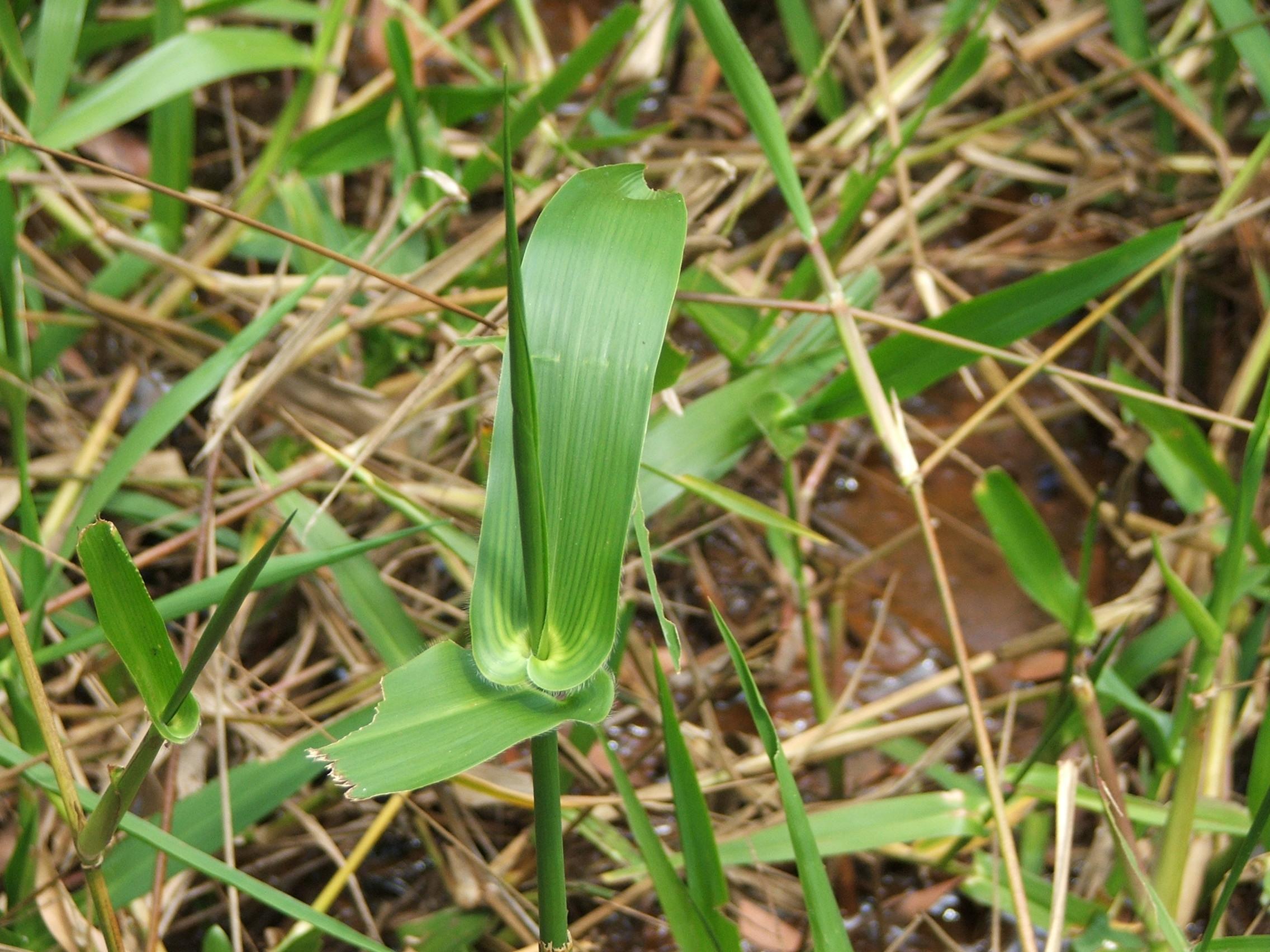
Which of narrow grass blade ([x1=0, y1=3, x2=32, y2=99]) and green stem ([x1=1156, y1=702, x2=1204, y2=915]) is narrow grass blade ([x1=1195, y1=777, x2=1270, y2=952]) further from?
narrow grass blade ([x1=0, y1=3, x2=32, y2=99])

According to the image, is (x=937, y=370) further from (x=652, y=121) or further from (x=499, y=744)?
(x=652, y=121)

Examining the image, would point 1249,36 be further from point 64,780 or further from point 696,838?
point 64,780

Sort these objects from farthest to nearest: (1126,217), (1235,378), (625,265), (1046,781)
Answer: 1. (1126,217)
2. (1235,378)
3. (1046,781)
4. (625,265)

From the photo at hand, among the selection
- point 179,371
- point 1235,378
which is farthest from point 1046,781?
point 179,371

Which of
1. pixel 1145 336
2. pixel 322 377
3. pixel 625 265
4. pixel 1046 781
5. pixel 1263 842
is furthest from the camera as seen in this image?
pixel 1145 336

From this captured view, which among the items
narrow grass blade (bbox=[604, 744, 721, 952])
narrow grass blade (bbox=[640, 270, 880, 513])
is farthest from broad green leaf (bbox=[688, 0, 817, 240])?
narrow grass blade (bbox=[604, 744, 721, 952])
